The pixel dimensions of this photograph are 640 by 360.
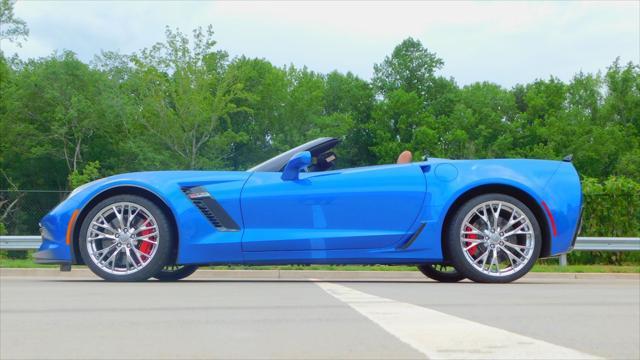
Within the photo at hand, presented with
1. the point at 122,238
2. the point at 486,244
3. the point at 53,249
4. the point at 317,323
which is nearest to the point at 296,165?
the point at 122,238

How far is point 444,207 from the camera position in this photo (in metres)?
7.76

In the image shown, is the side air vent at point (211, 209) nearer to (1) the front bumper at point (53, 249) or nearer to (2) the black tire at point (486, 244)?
(1) the front bumper at point (53, 249)

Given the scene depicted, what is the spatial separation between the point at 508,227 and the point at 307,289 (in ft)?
6.22

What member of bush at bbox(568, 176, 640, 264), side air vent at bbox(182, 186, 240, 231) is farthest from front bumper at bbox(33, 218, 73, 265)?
bush at bbox(568, 176, 640, 264)

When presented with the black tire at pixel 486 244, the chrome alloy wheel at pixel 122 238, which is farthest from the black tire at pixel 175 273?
the black tire at pixel 486 244

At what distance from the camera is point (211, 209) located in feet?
25.5

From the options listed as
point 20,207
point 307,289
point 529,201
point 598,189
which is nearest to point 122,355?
point 307,289

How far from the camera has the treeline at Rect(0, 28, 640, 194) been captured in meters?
53.4

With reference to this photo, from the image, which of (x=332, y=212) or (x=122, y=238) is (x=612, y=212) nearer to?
(x=332, y=212)

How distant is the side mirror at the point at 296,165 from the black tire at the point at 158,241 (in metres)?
1.10

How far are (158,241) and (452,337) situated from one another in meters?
4.35

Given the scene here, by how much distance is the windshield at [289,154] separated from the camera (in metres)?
8.09

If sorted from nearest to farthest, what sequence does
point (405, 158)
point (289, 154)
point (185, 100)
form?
point (289, 154)
point (405, 158)
point (185, 100)

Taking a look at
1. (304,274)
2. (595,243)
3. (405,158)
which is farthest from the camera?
(595,243)
